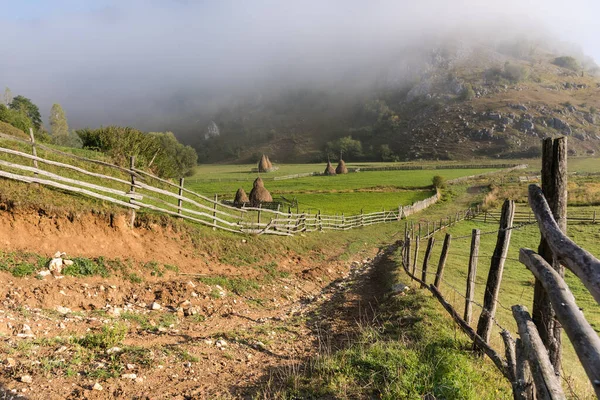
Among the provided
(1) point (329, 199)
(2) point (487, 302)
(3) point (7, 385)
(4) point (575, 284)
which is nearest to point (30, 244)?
(3) point (7, 385)

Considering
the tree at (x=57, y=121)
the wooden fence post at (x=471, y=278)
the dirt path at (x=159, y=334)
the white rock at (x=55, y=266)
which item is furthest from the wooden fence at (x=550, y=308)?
the tree at (x=57, y=121)

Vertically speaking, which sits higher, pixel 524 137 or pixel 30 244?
pixel 524 137

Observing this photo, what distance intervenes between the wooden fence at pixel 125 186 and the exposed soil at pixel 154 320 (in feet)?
3.27

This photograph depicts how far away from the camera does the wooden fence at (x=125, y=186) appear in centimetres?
910

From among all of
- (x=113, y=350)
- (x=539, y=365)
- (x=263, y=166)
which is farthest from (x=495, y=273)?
(x=263, y=166)

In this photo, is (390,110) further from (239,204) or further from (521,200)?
(239,204)

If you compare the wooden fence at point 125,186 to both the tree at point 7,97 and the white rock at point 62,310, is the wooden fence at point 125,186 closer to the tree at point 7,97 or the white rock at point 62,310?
the white rock at point 62,310

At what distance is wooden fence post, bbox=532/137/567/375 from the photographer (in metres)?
3.81

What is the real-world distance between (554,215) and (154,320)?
21.5ft

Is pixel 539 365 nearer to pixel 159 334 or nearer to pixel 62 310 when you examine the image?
pixel 159 334

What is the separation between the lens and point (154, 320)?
6.73 metres

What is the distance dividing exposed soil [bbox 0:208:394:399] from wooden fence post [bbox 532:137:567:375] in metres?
3.25

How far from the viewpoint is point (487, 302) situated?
5.71 metres

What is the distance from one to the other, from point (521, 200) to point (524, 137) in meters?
109
